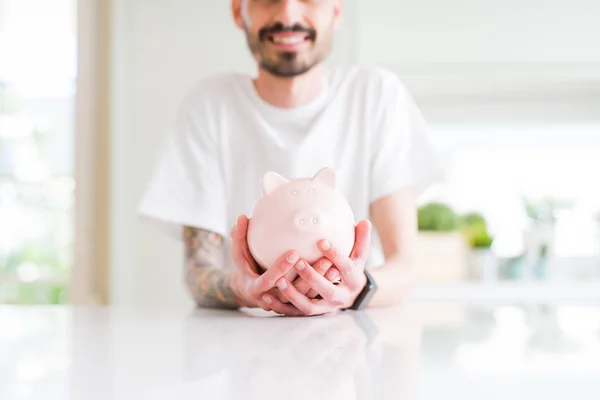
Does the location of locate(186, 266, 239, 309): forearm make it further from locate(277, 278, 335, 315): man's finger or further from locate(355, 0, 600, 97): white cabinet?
locate(355, 0, 600, 97): white cabinet

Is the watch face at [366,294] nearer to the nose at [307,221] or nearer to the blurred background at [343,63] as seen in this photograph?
the nose at [307,221]

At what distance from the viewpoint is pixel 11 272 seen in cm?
291

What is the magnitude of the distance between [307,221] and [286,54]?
579 millimetres

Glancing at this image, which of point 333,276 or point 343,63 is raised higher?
point 343,63

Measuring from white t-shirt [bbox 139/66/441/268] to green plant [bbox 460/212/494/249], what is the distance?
1.35 metres

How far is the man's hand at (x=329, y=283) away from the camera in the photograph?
787 millimetres

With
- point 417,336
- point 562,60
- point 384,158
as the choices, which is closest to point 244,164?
point 384,158

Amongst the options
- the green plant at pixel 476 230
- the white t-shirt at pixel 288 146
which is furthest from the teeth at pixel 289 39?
the green plant at pixel 476 230

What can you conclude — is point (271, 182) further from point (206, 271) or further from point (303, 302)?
point (206, 271)

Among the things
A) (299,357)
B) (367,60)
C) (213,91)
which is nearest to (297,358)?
(299,357)

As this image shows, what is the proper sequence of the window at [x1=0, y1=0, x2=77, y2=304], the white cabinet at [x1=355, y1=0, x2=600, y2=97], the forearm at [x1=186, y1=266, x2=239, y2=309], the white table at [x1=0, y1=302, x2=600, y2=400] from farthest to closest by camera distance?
1. the window at [x1=0, y1=0, x2=77, y2=304]
2. the white cabinet at [x1=355, y1=0, x2=600, y2=97]
3. the forearm at [x1=186, y1=266, x2=239, y2=309]
4. the white table at [x1=0, y1=302, x2=600, y2=400]

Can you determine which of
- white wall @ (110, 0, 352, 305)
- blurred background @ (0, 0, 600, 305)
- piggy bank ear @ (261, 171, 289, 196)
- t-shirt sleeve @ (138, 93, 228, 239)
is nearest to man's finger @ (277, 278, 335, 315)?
piggy bank ear @ (261, 171, 289, 196)

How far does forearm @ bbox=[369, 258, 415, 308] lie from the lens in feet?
3.67

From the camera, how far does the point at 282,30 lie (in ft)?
4.11
